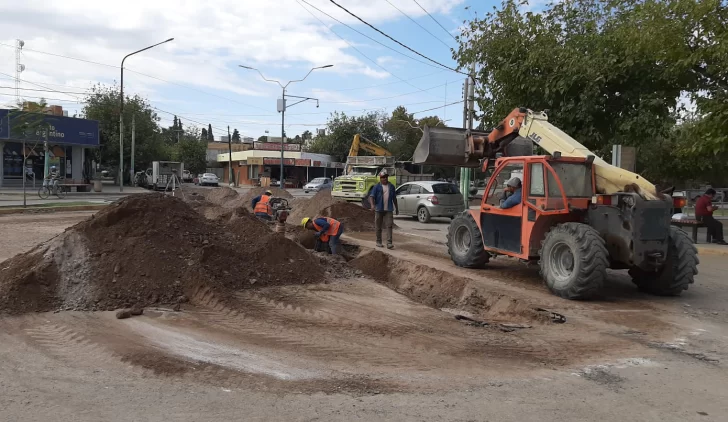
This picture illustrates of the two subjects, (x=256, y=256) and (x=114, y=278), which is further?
(x=256, y=256)

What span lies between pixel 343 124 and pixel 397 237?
48.8 meters

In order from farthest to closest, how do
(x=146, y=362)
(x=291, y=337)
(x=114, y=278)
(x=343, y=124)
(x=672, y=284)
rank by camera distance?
Answer: (x=343, y=124) < (x=672, y=284) < (x=114, y=278) < (x=291, y=337) < (x=146, y=362)

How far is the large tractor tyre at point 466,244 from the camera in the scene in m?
10.2

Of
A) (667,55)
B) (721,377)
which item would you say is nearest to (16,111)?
(667,55)

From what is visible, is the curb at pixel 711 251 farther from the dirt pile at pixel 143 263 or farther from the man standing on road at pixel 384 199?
the dirt pile at pixel 143 263

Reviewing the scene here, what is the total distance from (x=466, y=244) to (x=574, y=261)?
9.99ft

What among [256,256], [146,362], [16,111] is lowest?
[146,362]

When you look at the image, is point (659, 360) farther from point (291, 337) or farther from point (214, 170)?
point (214, 170)

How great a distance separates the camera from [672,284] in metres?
8.23

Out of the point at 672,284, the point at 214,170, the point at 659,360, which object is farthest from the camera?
the point at 214,170

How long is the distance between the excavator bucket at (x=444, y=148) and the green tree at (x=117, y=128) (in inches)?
1447

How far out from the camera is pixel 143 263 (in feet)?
24.6

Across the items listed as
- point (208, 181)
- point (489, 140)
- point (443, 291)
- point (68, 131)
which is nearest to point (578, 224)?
point (443, 291)

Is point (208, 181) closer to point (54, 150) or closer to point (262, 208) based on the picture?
point (54, 150)
